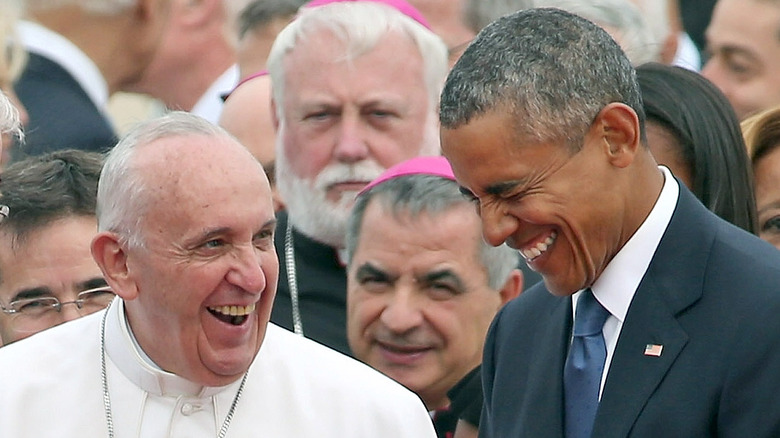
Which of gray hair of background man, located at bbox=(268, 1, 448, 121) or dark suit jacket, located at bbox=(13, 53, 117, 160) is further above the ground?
gray hair of background man, located at bbox=(268, 1, 448, 121)

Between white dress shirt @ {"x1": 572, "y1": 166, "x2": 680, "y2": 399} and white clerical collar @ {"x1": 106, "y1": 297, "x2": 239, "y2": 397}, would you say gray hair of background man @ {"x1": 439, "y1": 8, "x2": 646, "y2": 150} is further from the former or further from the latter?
white clerical collar @ {"x1": 106, "y1": 297, "x2": 239, "y2": 397}

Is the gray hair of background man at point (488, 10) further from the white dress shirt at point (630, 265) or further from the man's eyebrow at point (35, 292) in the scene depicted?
the white dress shirt at point (630, 265)

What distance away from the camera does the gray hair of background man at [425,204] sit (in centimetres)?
511

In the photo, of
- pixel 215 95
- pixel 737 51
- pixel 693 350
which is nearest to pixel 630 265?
pixel 693 350

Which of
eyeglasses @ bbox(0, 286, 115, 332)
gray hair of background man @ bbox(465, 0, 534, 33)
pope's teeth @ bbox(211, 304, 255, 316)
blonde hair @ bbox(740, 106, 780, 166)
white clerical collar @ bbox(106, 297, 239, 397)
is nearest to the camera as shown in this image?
pope's teeth @ bbox(211, 304, 255, 316)

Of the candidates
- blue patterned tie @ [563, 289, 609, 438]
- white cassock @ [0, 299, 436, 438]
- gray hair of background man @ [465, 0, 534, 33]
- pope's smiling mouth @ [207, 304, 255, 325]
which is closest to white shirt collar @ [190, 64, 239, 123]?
gray hair of background man @ [465, 0, 534, 33]

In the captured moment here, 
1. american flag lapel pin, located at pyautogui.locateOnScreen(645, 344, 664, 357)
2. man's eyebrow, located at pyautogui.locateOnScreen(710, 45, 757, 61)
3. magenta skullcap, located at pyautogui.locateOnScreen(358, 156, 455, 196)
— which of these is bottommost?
man's eyebrow, located at pyautogui.locateOnScreen(710, 45, 757, 61)

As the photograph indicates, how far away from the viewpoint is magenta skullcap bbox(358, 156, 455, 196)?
5258mm

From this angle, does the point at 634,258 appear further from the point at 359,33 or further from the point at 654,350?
the point at 359,33

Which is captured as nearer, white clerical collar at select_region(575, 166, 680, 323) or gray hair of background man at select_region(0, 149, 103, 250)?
white clerical collar at select_region(575, 166, 680, 323)

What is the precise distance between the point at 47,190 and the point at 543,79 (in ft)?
7.22

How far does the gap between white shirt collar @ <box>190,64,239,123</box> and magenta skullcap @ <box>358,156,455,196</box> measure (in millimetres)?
2233

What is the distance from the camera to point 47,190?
525 centimetres

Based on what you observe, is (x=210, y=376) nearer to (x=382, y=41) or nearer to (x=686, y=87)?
(x=686, y=87)
